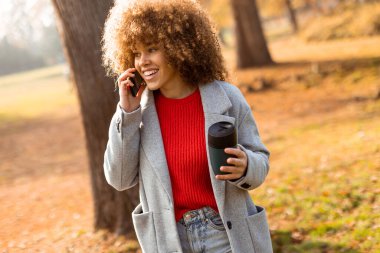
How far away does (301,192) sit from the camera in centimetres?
592

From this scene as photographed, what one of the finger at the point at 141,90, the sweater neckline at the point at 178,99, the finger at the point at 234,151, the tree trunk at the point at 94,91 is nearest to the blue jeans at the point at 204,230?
the finger at the point at 234,151

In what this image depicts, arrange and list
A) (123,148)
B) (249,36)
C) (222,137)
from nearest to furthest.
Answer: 1. (222,137)
2. (123,148)
3. (249,36)

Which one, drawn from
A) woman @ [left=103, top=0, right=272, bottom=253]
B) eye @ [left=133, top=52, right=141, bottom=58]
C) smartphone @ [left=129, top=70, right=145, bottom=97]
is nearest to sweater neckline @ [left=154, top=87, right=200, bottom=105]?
woman @ [left=103, top=0, right=272, bottom=253]

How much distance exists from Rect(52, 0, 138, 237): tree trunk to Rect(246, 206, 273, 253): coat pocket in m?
2.34

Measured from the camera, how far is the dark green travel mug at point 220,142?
85.0 inches

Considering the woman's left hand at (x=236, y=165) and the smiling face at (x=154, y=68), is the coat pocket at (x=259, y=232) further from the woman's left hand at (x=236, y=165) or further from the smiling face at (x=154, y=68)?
the smiling face at (x=154, y=68)

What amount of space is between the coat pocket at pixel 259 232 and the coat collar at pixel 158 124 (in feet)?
0.72

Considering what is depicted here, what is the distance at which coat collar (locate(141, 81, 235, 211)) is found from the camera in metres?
2.47

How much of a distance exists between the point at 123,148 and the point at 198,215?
0.51 metres

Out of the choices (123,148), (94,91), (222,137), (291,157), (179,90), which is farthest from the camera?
(291,157)

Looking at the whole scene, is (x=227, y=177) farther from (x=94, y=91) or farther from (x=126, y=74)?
(x=94, y=91)

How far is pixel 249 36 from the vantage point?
16.8m

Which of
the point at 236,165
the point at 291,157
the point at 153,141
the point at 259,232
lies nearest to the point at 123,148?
the point at 153,141

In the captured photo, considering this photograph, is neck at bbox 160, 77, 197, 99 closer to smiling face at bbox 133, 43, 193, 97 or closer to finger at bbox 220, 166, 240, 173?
smiling face at bbox 133, 43, 193, 97
